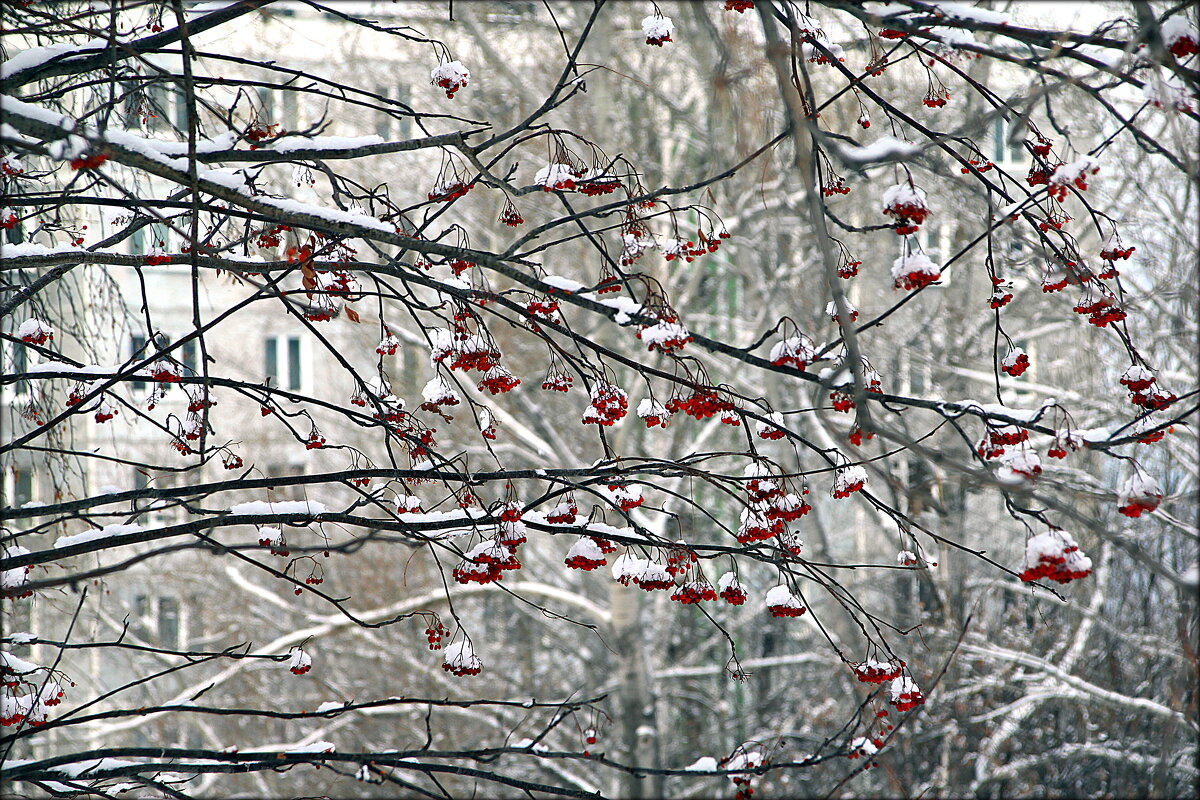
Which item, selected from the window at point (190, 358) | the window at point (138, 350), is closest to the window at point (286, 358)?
the window at point (138, 350)

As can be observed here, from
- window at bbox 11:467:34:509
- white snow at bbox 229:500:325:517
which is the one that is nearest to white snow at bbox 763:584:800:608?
white snow at bbox 229:500:325:517

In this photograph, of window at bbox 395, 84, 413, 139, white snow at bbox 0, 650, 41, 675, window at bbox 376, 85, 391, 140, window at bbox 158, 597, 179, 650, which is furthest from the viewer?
window at bbox 158, 597, 179, 650

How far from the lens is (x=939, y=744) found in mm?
9664

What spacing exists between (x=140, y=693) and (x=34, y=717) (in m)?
11.0

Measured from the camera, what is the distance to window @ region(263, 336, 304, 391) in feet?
51.4

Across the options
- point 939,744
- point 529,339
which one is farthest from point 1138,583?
point 529,339

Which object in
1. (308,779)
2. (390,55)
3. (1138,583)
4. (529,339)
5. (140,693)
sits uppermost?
(390,55)

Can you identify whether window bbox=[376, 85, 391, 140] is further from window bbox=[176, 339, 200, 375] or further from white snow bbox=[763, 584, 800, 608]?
white snow bbox=[763, 584, 800, 608]

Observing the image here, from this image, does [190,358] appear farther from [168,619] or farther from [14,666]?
[168,619]

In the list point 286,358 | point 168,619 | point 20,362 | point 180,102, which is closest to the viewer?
point 20,362

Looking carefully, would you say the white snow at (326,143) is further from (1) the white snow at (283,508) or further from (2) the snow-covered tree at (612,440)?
(1) the white snow at (283,508)

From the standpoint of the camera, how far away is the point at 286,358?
52.4ft

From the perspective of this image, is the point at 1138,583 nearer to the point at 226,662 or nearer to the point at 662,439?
the point at 662,439

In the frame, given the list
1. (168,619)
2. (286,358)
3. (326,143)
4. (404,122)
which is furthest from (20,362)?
(286,358)
